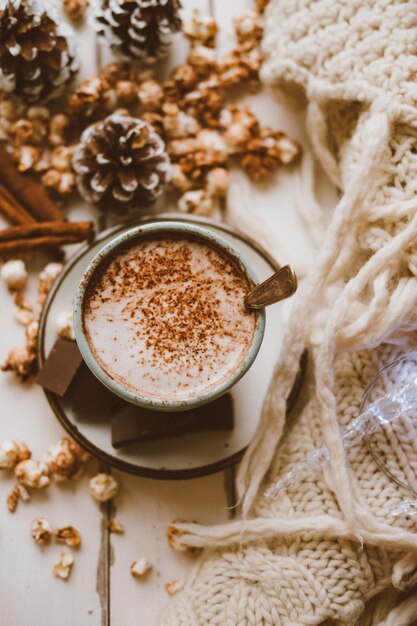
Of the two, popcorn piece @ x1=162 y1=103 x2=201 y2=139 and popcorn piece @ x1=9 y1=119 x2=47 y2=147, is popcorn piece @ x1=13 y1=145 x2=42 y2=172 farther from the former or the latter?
popcorn piece @ x1=162 y1=103 x2=201 y2=139

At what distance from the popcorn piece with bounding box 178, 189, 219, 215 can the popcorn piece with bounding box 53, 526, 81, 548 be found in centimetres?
52

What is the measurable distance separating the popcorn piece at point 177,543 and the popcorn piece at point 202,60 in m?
0.73

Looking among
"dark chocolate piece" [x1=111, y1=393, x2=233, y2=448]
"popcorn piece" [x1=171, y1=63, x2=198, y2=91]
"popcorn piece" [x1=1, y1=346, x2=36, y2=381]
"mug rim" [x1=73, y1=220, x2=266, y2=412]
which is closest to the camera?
"mug rim" [x1=73, y1=220, x2=266, y2=412]

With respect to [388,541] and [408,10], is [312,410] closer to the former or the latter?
[388,541]

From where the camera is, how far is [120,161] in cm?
99

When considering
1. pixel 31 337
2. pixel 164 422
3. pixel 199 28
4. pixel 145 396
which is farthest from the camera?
pixel 199 28

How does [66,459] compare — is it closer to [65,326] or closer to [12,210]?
[65,326]

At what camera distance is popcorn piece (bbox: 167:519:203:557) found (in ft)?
3.17

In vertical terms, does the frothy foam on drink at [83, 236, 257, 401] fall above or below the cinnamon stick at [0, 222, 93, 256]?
below

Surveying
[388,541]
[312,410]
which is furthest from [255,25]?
[388,541]

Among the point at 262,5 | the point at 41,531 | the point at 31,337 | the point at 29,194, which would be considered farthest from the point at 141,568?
the point at 262,5

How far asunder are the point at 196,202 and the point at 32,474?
482 mm

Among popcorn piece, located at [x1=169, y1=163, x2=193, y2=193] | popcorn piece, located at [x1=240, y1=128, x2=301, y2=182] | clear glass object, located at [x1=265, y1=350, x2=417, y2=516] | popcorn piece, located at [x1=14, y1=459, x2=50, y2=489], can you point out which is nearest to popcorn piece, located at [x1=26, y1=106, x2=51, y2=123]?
popcorn piece, located at [x1=169, y1=163, x2=193, y2=193]

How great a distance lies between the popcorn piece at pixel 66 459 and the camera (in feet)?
3.17
